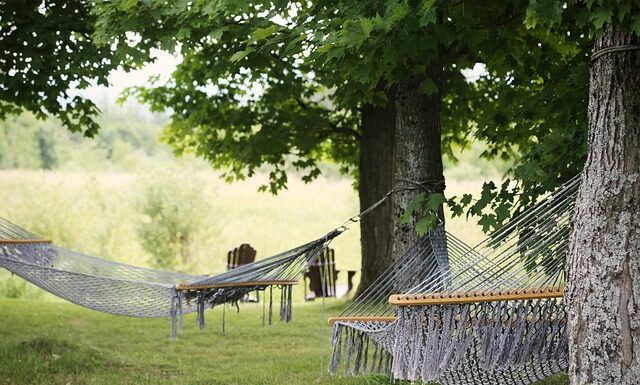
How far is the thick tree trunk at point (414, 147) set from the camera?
4461 millimetres

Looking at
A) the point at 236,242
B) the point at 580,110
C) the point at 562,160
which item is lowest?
the point at 562,160

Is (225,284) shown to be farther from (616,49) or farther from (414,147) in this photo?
(616,49)

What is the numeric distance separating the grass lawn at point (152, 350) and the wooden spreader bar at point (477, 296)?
1447 millimetres

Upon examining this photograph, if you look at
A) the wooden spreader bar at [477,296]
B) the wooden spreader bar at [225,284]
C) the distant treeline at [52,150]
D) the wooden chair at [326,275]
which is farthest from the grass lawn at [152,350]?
the distant treeline at [52,150]

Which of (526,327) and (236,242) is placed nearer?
(526,327)

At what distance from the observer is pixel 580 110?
167 inches

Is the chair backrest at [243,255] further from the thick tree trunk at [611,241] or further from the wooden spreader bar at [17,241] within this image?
the thick tree trunk at [611,241]

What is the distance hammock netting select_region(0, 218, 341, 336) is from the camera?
15.1ft

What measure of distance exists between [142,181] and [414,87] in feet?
30.0

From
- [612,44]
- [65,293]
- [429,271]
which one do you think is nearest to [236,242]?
[65,293]

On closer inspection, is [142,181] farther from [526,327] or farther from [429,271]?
[526,327]

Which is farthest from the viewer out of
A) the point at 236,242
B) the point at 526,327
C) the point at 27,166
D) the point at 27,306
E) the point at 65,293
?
the point at 27,166

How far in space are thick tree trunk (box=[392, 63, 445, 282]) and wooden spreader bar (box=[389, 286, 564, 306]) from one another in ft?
3.87

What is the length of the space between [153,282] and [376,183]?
3177 millimetres
